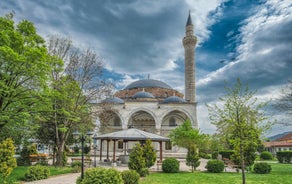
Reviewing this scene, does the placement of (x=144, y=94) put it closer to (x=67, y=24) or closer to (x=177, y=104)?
(x=177, y=104)

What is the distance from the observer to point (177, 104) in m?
31.0

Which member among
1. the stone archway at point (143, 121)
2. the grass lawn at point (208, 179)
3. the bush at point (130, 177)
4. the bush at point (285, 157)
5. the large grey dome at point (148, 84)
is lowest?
the bush at point (285, 157)

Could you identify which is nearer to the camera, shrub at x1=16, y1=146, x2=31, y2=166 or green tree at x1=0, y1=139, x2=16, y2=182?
green tree at x1=0, y1=139, x2=16, y2=182

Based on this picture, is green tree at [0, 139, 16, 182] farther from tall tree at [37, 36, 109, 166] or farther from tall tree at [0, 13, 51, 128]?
tall tree at [37, 36, 109, 166]

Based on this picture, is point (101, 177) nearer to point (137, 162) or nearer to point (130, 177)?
point (130, 177)

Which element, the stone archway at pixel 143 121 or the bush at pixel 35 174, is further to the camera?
the stone archway at pixel 143 121

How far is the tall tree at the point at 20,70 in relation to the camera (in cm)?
965

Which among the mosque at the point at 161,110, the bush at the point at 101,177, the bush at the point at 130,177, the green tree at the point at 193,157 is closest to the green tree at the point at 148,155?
the green tree at the point at 193,157

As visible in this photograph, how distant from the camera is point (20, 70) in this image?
9938mm

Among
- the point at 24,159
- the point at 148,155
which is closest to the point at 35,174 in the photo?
the point at 148,155

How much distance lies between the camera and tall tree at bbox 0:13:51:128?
380 inches

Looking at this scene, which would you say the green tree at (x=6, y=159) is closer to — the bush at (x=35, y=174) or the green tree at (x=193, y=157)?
the bush at (x=35, y=174)

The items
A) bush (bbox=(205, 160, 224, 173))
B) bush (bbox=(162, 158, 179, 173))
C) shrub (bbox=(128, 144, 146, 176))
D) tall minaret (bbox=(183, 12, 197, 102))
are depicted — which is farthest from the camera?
tall minaret (bbox=(183, 12, 197, 102))

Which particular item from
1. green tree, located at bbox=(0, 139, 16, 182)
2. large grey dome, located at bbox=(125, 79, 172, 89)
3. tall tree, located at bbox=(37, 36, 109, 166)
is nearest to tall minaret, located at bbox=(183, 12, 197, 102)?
large grey dome, located at bbox=(125, 79, 172, 89)
